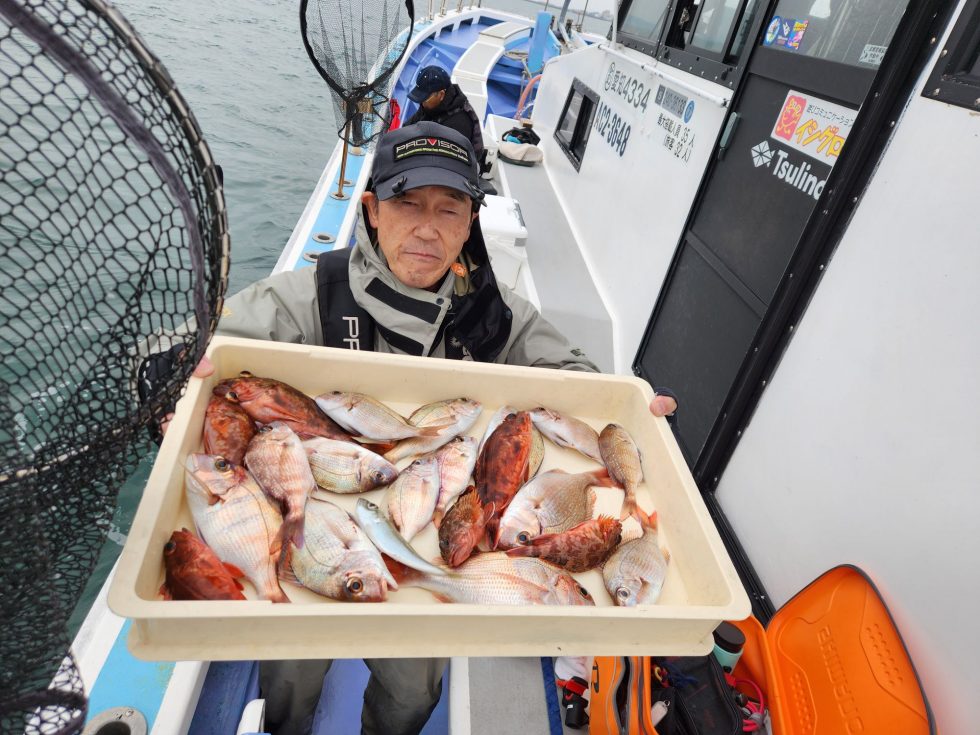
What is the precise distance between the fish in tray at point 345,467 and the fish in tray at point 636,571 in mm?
619

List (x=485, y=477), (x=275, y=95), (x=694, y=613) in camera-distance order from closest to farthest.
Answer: (x=694, y=613)
(x=485, y=477)
(x=275, y=95)

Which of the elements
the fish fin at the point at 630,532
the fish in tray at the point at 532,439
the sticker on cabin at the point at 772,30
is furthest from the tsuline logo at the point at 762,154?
the fish fin at the point at 630,532

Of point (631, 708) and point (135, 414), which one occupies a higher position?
point (135, 414)

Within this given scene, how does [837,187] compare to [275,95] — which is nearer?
[837,187]

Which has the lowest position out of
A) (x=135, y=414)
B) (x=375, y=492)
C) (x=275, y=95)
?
(x=275, y=95)

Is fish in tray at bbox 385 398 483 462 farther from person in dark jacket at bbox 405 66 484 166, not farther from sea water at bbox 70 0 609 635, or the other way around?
person in dark jacket at bbox 405 66 484 166

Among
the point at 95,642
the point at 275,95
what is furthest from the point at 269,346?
the point at 275,95

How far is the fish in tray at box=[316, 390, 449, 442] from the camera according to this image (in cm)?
168

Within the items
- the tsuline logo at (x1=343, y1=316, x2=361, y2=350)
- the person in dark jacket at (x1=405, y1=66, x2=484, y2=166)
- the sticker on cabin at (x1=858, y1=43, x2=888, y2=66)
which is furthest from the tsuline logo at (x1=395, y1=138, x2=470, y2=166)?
the person in dark jacket at (x1=405, y1=66, x2=484, y2=166)

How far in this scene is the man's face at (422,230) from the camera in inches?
79.7

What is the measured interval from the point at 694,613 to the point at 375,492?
2.71 ft

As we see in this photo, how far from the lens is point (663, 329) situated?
12.5 feet

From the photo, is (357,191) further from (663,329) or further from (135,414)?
(135,414)

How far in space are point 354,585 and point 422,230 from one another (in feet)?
4.05
